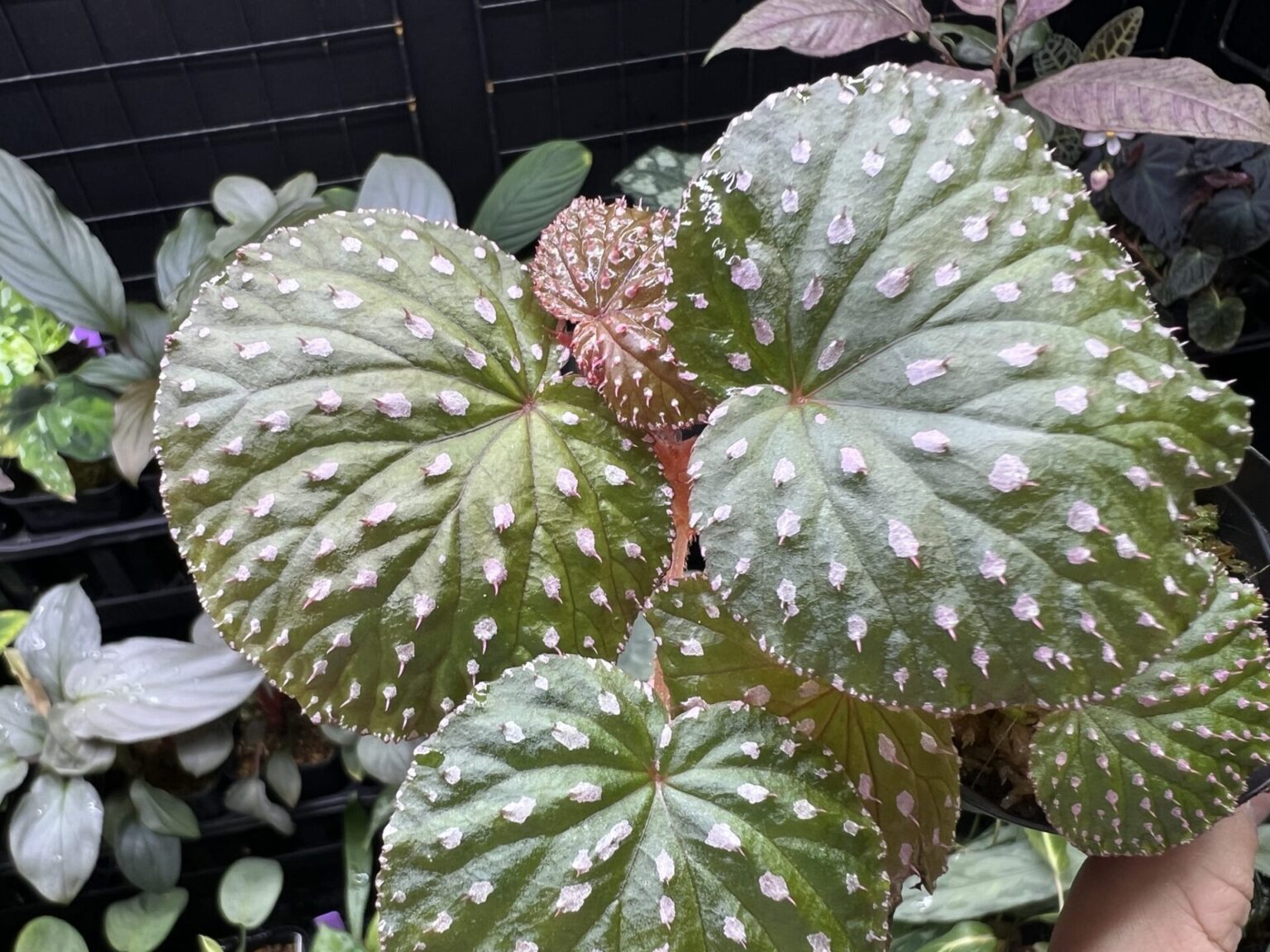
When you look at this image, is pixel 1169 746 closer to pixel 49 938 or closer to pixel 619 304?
pixel 619 304

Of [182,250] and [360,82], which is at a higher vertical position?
[360,82]

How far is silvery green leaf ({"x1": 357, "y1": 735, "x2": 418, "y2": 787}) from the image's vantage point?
116 cm

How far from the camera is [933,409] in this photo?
48cm

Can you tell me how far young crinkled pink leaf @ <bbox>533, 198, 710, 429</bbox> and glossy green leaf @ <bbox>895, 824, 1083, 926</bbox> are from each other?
0.65 meters

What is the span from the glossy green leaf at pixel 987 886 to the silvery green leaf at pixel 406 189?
97 centimetres

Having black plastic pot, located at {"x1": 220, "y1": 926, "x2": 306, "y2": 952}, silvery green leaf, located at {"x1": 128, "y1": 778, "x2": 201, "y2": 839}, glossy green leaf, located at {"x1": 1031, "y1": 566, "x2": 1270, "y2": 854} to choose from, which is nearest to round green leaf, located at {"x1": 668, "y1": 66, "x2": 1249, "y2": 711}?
glossy green leaf, located at {"x1": 1031, "y1": 566, "x2": 1270, "y2": 854}

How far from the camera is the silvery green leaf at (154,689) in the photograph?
3.49ft

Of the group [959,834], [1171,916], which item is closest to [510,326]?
[1171,916]

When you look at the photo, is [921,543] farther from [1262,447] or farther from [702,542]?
[1262,447]

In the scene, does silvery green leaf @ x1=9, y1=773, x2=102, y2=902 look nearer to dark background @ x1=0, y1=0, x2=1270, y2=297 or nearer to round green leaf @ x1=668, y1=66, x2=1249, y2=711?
dark background @ x1=0, y1=0, x2=1270, y2=297

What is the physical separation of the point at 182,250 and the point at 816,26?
0.93m

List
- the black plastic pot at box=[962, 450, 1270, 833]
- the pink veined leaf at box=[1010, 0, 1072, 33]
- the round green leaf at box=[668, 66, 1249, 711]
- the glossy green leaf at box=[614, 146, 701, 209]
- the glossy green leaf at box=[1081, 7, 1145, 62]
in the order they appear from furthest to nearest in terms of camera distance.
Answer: the glossy green leaf at box=[1081, 7, 1145, 62] < the glossy green leaf at box=[614, 146, 701, 209] < the pink veined leaf at box=[1010, 0, 1072, 33] < the black plastic pot at box=[962, 450, 1270, 833] < the round green leaf at box=[668, 66, 1249, 711]

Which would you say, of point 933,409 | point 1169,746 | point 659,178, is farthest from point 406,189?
point 1169,746

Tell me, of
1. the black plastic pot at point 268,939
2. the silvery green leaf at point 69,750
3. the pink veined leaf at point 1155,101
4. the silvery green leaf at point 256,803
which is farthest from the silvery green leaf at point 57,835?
the pink veined leaf at point 1155,101
